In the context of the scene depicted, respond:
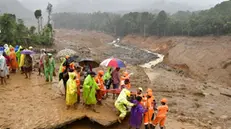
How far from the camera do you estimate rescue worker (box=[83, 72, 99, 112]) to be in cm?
896

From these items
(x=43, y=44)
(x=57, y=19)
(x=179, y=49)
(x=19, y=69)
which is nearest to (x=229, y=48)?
(x=179, y=49)

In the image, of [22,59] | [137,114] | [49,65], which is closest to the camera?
[137,114]

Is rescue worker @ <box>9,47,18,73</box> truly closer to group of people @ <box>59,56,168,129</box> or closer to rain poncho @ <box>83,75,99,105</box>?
group of people @ <box>59,56,168,129</box>

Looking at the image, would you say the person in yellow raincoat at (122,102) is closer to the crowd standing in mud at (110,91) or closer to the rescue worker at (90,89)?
the crowd standing in mud at (110,91)

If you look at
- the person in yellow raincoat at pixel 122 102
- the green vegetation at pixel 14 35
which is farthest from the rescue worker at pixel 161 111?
the green vegetation at pixel 14 35

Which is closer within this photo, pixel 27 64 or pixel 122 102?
pixel 122 102

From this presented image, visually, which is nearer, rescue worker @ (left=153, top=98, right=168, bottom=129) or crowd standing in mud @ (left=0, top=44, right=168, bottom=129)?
crowd standing in mud @ (left=0, top=44, right=168, bottom=129)

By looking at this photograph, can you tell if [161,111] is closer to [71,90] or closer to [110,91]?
[110,91]

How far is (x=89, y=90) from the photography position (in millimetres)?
9000

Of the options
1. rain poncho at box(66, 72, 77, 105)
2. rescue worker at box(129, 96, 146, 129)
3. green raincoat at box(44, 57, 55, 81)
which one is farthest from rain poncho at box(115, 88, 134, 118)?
green raincoat at box(44, 57, 55, 81)

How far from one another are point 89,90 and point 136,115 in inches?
75.0

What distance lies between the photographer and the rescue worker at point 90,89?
8.96 m

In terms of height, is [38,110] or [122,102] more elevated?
[122,102]

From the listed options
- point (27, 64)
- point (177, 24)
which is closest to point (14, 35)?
point (27, 64)
